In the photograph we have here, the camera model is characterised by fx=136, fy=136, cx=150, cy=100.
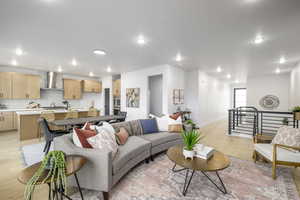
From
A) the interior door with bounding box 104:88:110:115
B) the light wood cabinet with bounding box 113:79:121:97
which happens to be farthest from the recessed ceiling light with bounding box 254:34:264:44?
the interior door with bounding box 104:88:110:115

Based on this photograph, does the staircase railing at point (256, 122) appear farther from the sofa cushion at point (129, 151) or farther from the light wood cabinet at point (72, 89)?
the light wood cabinet at point (72, 89)

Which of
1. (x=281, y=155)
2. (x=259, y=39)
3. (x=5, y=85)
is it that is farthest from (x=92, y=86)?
(x=281, y=155)

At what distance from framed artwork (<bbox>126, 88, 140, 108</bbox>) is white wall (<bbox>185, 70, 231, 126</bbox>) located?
2.34 metres

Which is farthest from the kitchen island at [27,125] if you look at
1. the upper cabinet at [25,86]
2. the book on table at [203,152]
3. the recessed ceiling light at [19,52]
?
the book on table at [203,152]

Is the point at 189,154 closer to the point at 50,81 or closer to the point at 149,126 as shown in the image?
the point at 149,126

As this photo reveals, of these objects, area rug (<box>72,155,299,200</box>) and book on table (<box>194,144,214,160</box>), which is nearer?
area rug (<box>72,155,299,200</box>)

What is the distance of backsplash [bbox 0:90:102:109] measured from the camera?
583 centimetres

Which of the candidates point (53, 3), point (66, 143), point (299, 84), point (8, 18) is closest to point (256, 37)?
point (299, 84)

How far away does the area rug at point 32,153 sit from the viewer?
9.47 feet

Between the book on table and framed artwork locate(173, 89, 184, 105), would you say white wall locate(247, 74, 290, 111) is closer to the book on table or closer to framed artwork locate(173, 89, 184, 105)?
framed artwork locate(173, 89, 184, 105)

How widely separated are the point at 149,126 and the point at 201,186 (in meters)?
1.78

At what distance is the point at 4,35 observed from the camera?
2.89 metres

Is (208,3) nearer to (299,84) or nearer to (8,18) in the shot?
(8,18)

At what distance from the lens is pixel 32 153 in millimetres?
3275
